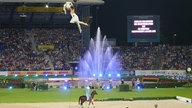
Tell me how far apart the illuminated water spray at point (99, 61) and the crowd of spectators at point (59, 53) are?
5.64 feet

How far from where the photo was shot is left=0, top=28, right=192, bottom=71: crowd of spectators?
→ 274 feet

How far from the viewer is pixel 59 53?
3457 inches

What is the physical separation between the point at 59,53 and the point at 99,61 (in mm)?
10238

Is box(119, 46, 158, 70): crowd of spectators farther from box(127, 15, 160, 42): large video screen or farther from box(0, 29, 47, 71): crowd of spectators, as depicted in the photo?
box(0, 29, 47, 71): crowd of spectators

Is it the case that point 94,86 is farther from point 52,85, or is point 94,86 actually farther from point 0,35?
point 0,35

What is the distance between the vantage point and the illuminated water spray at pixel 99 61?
79.2 meters

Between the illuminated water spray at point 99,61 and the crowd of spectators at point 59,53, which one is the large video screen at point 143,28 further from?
the illuminated water spray at point 99,61

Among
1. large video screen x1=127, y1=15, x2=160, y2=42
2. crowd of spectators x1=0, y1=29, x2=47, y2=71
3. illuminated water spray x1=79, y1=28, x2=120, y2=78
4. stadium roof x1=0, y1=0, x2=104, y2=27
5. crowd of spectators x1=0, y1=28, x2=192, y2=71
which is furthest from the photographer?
large video screen x1=127, y1=15, x2=160, y2=42

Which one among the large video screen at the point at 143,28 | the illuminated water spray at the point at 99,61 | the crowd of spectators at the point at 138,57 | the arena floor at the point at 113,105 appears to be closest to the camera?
the arena floor at the point at 113,105

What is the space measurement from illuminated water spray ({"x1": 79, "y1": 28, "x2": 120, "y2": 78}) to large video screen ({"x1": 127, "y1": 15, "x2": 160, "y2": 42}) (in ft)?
18.7

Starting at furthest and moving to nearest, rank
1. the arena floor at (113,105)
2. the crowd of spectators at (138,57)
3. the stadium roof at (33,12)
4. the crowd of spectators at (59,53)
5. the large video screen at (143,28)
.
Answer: the large video screen at (143,28) → the crowd of spectators at (138,57) → the crowd of spectators at (59,53) → the stadium roof at (33,12) → the arena floor at (113,105)

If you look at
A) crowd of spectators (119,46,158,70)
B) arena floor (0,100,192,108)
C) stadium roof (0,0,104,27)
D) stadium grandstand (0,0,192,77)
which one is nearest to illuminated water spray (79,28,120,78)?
stadium grandstand (0,0,192,77)

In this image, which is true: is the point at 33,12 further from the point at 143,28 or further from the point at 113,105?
the point at 113,105

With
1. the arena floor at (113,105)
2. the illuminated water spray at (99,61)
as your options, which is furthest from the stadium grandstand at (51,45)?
the arena floor at (113,105)
